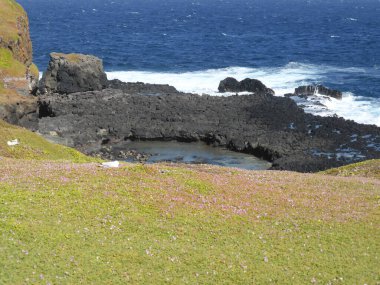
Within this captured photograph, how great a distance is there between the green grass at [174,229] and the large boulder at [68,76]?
5909 centimetres

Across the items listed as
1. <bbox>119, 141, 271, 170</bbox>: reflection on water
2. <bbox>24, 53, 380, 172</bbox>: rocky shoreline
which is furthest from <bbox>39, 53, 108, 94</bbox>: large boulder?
<bbox>119, 141, 271, 170</bbox>: reflection on water

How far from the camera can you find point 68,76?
300ft

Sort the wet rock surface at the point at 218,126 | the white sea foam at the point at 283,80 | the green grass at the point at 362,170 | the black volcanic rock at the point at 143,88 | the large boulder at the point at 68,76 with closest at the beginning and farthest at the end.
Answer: the green grass at the point at 362,170 → the wet rock surface at the point at 218,126 → the white sea foam at the point at 283,80 → the large boulder at the point at 68,76 → the black volcanic rock at the point at 143,88

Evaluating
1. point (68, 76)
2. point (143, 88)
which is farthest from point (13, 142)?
point (143, 88)

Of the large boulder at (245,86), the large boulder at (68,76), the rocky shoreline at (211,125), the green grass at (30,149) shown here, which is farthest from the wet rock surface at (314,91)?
the green grass at (30,149)

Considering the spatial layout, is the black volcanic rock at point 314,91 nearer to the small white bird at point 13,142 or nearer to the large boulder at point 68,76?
the large boulder at point 68,76

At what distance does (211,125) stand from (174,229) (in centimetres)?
5282

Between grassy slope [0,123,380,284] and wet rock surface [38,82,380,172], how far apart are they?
33547 millimetres

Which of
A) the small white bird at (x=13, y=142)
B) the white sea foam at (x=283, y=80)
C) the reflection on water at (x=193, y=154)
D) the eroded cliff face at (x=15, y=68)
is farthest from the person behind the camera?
the white sea foam at (x=283, y=80)

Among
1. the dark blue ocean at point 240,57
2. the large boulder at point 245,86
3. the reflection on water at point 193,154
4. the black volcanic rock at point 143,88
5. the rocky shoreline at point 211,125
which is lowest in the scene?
the reflection on water at point 193,154

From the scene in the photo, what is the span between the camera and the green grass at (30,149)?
44688 millimetres

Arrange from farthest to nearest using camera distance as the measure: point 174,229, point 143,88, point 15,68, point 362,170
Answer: point 143,88 → point 15,68 → point 362,170 → point 174,229

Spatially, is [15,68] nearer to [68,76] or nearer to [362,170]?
[68,76]

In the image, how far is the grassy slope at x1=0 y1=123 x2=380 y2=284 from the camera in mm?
21969
